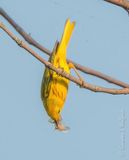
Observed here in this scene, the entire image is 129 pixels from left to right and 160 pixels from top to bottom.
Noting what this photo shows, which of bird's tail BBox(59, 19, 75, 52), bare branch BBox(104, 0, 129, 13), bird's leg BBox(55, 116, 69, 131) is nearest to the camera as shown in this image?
bare branch BBox(104, 0, 129, 13)

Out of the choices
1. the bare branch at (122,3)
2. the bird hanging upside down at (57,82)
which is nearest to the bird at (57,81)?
the bird hanging upside down at (57,82)

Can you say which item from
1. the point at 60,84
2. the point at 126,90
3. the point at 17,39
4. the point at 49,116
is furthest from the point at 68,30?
the point at 17,39

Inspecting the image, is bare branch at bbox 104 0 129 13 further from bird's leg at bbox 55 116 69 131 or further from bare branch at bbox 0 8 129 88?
bird's leg at bbox 55 116 69 131

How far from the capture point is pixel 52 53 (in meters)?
3.70

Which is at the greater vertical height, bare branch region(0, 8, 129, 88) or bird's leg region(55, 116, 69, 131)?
bare branch region(0, 8, 129, 88)

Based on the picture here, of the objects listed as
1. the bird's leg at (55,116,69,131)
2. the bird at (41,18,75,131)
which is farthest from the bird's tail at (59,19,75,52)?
the bird's leg at (55,116,69,131)

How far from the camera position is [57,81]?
377 centimetres

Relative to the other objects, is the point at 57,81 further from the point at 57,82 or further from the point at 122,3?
the point at 122,3

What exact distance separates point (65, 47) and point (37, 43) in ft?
0.69

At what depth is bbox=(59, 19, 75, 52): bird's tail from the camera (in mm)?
3754

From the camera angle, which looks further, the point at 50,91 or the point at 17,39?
the point at 50,91

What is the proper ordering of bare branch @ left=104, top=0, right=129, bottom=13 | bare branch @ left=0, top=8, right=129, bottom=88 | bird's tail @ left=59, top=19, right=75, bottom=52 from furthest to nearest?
bird's tail @ left=59, top=19, right=75, bottom=52 < bare branch @ left=0, top=8, right=129, bottom=88 < bare branch @ left=104, top=0, right=129, bottom=13

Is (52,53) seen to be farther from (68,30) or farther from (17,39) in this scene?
(17,39)

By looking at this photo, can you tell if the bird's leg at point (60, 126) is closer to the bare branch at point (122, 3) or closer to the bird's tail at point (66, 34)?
the bird's tail at point (66, 34)
